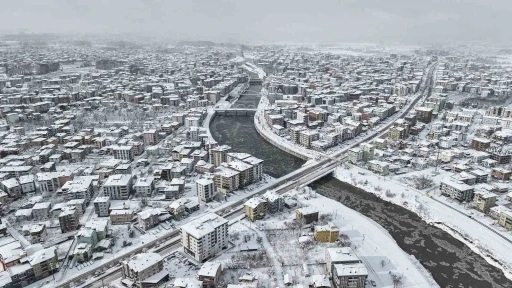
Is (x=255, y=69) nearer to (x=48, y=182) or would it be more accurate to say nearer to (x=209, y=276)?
(x=48, y=182)

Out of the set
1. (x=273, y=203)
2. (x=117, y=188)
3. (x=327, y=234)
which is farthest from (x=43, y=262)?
(x=327, y=234)

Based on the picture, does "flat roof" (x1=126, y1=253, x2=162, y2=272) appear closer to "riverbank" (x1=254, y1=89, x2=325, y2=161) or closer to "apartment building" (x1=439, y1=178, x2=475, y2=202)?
"riverbank" (x1=254, y1=89, x2=325, y2=161)

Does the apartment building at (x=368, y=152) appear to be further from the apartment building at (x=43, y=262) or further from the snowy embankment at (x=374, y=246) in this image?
the apartment building at (x=43, y=262)

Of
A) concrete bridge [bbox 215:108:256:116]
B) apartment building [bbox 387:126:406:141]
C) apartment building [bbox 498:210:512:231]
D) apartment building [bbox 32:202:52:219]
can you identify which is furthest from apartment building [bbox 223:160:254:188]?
concrete bridge [bbox 215:108:256:116]

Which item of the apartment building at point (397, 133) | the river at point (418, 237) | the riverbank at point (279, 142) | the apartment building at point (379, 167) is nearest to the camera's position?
the river at point (418, 237)

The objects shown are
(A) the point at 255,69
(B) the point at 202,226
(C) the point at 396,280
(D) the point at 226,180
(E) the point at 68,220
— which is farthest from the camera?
(A) the point at 255,69

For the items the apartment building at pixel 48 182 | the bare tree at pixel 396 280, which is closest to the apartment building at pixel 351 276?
the bare tree at pixel 396 280
